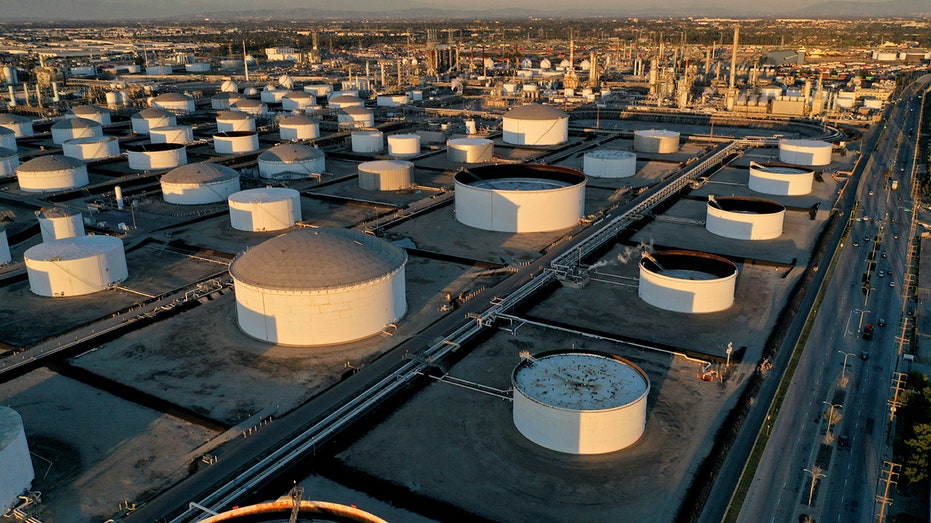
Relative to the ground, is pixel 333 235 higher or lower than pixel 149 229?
higher

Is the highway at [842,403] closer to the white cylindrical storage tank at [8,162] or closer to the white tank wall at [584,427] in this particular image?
the white tank wall at [584,427]

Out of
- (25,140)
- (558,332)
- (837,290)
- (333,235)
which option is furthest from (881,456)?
(25,140)

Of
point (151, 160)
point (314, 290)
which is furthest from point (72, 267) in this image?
point (151, 160)

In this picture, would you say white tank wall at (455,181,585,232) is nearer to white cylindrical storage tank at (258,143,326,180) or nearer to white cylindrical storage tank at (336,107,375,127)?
white cylindrical storage tank at (258,143,326,180)

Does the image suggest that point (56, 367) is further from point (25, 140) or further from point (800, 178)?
point (25, 140)

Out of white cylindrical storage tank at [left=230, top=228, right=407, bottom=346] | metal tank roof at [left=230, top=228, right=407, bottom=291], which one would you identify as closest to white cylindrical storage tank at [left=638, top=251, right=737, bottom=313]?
metal tank roof at [left=230, top=228, right=407, bottom=291]

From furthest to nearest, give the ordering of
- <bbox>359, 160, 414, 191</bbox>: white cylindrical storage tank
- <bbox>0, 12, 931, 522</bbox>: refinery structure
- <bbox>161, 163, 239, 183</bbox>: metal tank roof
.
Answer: <bbox>359, 160, 414, 191</bbox>: white cylindrical storage tank
<bbox>161, 163, 239, 183</bbox>: metal tank roof
<bbox>0, 12, 931, 522</bbox>: refinery structure
